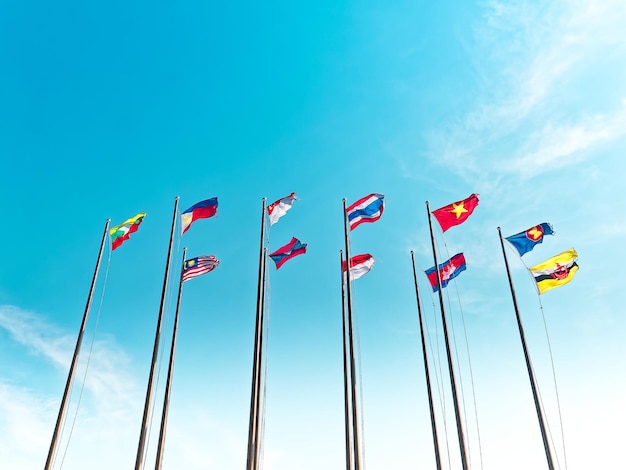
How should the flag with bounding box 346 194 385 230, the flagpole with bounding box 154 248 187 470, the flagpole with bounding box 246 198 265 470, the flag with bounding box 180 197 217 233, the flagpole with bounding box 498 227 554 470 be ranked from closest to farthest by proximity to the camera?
the flagpole with bounding box 246 198 265 470 < the flagpole with bounding box 498 227 554 470 < the flagpole with bounding box 154 248 187 470 < the flag with bounding box 346 194 385 230 < the flag with bounding box 180 197 217 233

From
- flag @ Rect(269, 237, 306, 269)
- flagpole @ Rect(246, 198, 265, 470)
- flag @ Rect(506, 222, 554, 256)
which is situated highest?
flag @ Rect(506, 222, 554, 256)

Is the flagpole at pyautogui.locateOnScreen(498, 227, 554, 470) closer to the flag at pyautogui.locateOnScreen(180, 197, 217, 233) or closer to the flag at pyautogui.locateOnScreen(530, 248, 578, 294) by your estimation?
the flag at pyautogui.locateOnScreen(530, 248, 578, 294)

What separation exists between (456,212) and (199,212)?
12433mm

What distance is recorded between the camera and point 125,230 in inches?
886

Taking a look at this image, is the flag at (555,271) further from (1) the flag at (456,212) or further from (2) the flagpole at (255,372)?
(2) the flagpole at (255,372)

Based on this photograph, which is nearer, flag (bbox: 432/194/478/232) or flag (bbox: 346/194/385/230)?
flag (bbox: 432/194/478/232)

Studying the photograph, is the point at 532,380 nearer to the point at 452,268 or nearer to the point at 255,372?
the point at 452,268

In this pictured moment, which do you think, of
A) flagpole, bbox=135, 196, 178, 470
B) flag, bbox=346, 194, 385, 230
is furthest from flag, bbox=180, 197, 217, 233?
flag, bbox=346, 194, 385, 230

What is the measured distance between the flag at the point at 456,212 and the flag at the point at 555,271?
390 centimetres

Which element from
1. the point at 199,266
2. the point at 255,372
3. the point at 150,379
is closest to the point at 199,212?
the point at 199,266

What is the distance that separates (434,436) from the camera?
18891 millimetres

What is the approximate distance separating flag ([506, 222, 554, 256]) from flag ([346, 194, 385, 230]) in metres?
6.64

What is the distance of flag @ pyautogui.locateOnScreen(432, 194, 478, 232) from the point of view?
816 inches

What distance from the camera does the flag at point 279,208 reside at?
67.8 feet
